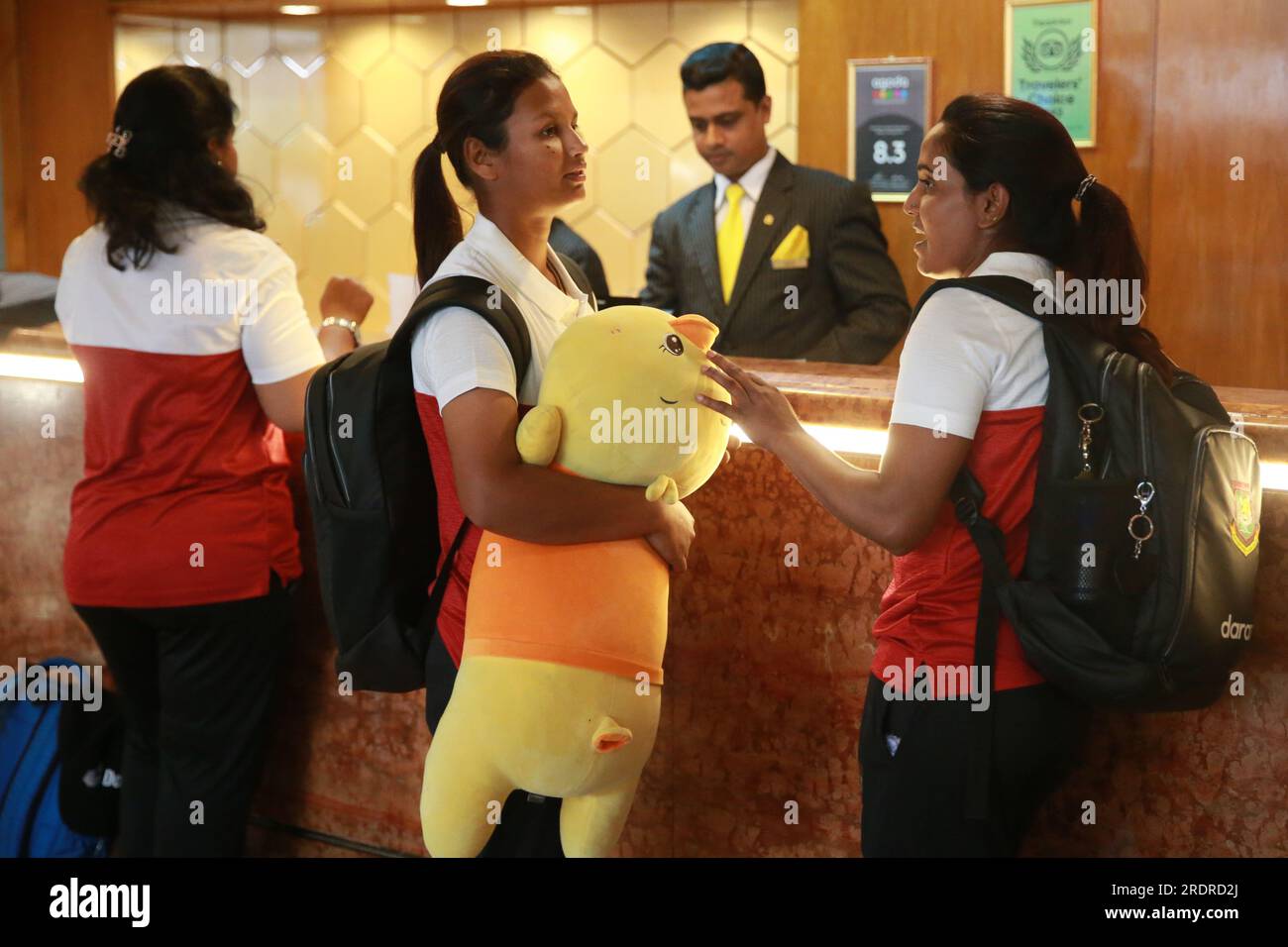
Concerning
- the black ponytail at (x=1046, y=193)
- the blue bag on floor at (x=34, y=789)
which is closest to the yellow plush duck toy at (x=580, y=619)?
the black ponytail at (x=1046, y=193)

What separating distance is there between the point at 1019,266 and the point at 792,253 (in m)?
1.76

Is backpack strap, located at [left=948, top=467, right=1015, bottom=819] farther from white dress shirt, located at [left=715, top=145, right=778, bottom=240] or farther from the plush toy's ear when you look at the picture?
white dress shirt, located at [left=715, top=145, right=778, bottom=240]

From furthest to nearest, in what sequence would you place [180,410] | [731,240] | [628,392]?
[731,240] → [180,410] → [628,392]

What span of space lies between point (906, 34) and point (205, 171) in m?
2.36

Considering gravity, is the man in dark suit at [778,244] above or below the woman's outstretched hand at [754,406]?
above

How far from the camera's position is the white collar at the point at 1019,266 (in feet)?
5.16

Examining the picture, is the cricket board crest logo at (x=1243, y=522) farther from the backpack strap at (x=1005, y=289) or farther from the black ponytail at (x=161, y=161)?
the black ponytail at (x=161, y=161)

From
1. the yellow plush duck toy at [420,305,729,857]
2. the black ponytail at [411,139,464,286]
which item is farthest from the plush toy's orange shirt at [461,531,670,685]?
the black ponytail at [411,139,464,286]

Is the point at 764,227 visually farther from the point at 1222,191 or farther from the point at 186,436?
the point at 186,436

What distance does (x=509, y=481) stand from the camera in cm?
159

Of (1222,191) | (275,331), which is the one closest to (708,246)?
(1222,191)

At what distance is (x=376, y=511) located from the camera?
1.75 meters

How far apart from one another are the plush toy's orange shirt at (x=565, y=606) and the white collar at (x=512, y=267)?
303 millimetres
